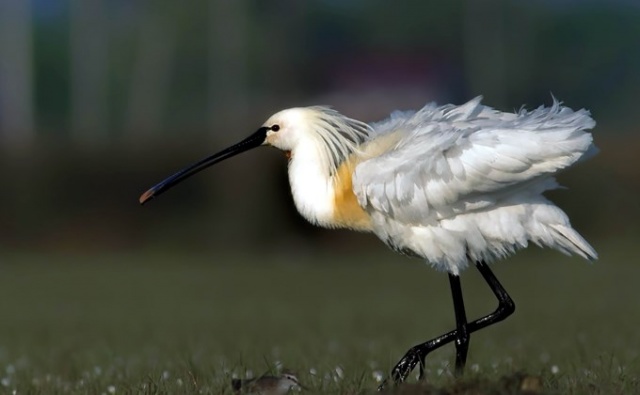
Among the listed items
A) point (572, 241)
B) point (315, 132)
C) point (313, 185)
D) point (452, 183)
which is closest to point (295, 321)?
point (315, 132)

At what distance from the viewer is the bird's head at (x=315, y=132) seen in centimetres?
923

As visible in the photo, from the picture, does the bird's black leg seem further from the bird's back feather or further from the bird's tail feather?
the bird's tail feather

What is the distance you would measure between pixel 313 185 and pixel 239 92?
34151mm

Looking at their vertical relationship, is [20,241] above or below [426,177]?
below

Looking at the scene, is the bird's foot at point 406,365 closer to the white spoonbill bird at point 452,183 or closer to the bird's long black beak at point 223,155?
the white spoonbill bird at point 452,183

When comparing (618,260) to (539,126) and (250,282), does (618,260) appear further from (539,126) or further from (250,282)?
(539,126)

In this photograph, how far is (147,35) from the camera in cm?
6581

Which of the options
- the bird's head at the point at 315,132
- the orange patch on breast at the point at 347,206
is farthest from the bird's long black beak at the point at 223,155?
the orange patch on breast at the point at 347,206

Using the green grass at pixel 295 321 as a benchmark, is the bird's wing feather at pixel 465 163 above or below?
above

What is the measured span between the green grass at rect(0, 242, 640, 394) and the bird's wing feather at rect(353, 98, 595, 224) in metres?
1.03

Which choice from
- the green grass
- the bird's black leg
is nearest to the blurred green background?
the green grass

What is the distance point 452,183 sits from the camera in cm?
858

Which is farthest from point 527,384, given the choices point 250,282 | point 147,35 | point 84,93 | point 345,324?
point 147,35

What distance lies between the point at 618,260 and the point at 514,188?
1687cm
